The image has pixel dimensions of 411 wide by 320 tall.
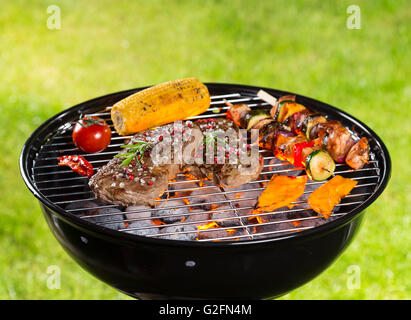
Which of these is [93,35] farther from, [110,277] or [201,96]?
[110,277]

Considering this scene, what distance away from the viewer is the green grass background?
Result: 4527 millimetres

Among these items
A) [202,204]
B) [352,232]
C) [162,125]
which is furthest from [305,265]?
[162,125]

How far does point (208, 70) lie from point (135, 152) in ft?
14.2

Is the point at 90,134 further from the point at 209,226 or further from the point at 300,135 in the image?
the point at 300,135

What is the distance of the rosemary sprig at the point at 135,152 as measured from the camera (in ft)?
9.49

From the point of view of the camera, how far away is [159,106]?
3.22 meters

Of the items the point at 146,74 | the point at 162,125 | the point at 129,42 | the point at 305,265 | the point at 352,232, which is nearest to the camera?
the point at 305,265

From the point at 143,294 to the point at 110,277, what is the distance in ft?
0.63

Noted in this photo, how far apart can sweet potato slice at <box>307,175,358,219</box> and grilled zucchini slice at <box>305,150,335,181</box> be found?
2.5 inches

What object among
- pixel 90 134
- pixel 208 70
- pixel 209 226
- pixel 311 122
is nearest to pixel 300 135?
pixel 311 122

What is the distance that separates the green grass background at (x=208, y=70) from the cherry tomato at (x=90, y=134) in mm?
1624

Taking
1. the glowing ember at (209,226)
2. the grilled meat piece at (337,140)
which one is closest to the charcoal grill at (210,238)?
the glowing ember at (209,226)

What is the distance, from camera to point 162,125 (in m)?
3.33

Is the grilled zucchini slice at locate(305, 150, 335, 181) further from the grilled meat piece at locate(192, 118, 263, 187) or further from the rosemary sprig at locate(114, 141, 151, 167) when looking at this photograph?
the rosemary sprig at locate(114, 141, 151, 167)
